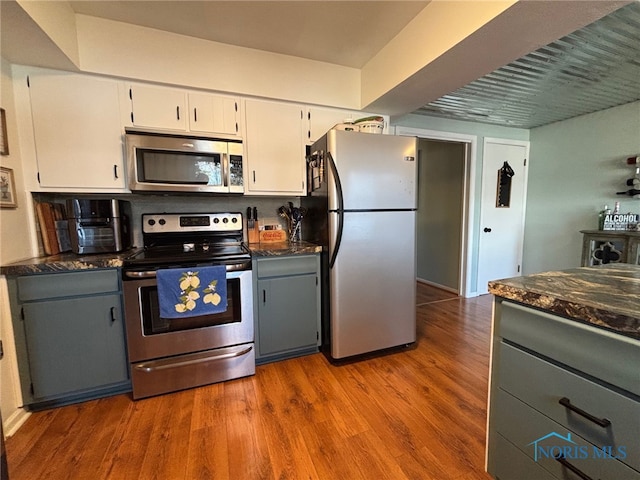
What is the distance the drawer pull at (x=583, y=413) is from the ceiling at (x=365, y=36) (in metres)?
2.18

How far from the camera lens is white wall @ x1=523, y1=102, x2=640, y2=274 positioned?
3105mm

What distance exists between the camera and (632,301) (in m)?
0.83

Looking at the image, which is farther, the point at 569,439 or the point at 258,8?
the point at 258,8

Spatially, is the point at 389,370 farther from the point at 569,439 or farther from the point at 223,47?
the point at 223,47

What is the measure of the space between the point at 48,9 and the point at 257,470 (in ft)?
8.64

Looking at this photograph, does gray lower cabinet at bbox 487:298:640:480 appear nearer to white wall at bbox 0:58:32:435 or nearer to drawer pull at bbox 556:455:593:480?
drawer pull at bbox 556:455:593:480

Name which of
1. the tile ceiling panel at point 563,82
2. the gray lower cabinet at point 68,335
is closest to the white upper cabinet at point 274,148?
the gray lower cabinet at point 68,335

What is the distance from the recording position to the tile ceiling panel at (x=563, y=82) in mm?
1893

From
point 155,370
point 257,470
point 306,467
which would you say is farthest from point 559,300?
point 155,370

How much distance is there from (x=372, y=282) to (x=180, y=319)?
139cm

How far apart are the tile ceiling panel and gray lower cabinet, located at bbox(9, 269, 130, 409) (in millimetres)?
3392

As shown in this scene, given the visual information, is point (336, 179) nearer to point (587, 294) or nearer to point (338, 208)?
point (338, 208)

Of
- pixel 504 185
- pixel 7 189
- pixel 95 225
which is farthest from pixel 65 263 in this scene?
pixel 504 185

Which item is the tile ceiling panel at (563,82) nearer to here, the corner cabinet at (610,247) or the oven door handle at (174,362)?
the corner cabinet at (610,247)
